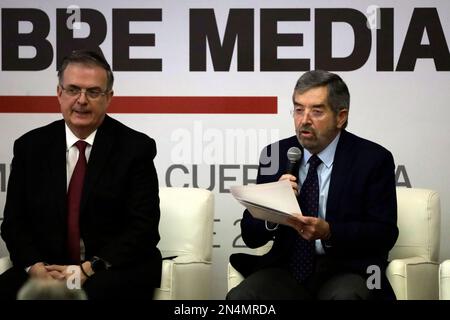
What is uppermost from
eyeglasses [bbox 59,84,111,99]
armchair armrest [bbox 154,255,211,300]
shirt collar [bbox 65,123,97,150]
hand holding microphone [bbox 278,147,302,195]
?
eyeglasses [bbox 59,84,111,99]

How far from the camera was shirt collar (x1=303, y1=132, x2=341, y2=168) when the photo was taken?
4305 mm

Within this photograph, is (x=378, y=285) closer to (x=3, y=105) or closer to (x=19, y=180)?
(x=19, y=180)

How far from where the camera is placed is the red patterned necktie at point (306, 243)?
4.17 meters

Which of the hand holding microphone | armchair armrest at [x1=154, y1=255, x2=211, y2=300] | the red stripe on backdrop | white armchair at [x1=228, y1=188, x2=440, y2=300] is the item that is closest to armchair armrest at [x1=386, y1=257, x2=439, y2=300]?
white armchair at [x1=228, y1=188, x2=440, y2=300]

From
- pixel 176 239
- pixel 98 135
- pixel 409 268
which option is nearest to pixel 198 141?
pixel 176 239

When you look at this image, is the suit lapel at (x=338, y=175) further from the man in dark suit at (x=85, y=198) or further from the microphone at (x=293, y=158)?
the man in dark suit at (x=85, y=198)

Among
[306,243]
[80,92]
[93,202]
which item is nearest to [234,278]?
[306,243]

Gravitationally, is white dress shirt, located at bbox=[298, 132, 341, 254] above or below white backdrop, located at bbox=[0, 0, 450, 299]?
below

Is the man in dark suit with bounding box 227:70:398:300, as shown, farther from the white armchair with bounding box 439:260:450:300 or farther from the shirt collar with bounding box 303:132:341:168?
the white armchair with bounding box 439:260:450:300

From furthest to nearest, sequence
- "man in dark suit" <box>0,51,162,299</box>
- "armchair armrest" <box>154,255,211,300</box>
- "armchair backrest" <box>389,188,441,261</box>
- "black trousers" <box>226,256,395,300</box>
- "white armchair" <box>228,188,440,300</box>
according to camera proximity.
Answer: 1. "armchair backrest" <box>389,188,441,261</box>
2. "white armchair" <box>228,188,440,300</box>
3. "armchair armrest" <box>154,255,211,300</box>
4. "man in dark suit" <box>0,51,162,299</box>
5. "black trousers" <box>226,256,395,300</box>

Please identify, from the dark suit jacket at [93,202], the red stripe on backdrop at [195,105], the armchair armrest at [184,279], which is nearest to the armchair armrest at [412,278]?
the armchair armrest at [184,279]

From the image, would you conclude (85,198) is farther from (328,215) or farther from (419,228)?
(419,228)

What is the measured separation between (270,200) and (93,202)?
926 mm

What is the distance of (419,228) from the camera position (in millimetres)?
4695
